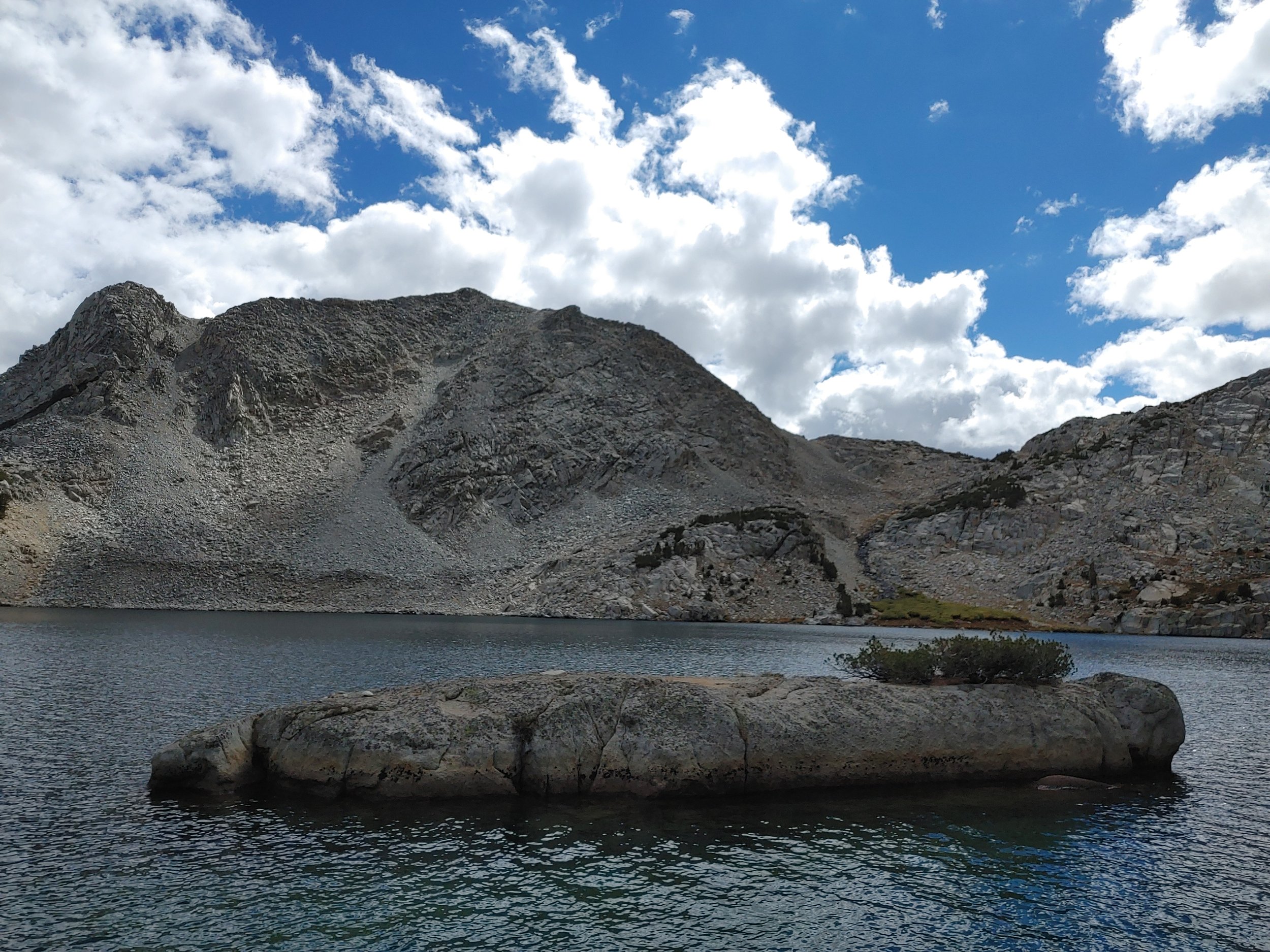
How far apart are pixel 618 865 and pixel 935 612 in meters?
112

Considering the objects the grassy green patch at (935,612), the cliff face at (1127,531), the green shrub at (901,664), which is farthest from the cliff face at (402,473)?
the green shrub at (901,664)

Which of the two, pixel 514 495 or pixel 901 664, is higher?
pixel 514 495

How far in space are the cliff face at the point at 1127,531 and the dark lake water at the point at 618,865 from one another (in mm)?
99456

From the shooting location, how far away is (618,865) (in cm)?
1811

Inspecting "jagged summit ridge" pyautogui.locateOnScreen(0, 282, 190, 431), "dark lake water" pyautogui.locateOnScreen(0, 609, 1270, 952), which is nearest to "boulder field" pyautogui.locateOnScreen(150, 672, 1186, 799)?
"dark lake water" pyautogui.locateOnScreen(0, 609, 1270, 952)

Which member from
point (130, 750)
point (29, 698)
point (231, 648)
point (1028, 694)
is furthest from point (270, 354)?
point (1028, 694)

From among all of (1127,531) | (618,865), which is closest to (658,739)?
(618,865)

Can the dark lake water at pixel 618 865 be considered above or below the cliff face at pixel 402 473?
below

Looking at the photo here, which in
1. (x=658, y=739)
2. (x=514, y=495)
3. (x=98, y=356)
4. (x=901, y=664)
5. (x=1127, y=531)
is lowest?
(x=658, y=739)

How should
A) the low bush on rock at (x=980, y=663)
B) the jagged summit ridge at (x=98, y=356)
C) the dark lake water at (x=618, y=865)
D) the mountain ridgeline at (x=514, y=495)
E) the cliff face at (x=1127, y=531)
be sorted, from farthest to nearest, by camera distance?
the jagged summit ridge at (x=98, y=356) → the mountain ridgeline at (x=514, y=495) → the cliff face at (x=1127, y=531) → the low bush on rock at (x=980, y=663) → the dark lake water at (x=618, y=865)

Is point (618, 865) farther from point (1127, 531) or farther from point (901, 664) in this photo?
point (1127, 531)

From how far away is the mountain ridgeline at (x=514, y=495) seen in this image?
384 ft

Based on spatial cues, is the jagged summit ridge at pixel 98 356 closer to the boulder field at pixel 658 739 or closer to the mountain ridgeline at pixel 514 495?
Result: the mountain ridgeline at pixel 514 495

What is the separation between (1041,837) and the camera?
20.8m
